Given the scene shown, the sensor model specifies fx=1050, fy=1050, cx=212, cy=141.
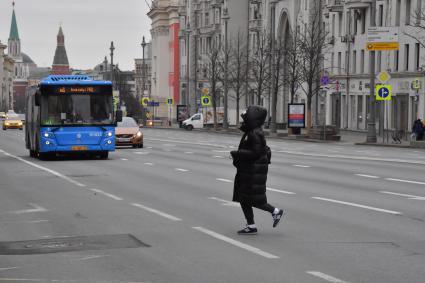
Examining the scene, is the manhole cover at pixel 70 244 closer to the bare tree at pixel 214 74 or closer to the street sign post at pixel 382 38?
the street sign post at pixel 382 38

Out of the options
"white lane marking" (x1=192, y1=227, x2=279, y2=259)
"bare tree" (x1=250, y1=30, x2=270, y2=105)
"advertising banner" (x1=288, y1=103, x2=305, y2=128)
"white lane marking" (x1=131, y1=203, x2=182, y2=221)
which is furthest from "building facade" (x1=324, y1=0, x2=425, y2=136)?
"white lane marking" (x1=192, y1=227, x2=279, y2=259)

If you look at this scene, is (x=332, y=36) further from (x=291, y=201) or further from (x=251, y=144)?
(x=251, y=144)

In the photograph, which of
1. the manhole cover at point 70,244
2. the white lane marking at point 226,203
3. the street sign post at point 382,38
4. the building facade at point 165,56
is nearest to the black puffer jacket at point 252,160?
the manhole cover at point 70,244

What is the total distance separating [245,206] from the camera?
43.1 ft

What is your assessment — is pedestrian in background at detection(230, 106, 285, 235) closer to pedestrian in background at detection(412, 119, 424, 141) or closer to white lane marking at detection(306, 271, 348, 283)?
white lane marking at detection(306, 271, 348, 283)

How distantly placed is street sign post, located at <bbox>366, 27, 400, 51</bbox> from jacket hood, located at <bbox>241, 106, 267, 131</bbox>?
41.1m

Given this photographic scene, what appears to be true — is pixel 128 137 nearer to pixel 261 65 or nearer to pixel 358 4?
pixel 358 4

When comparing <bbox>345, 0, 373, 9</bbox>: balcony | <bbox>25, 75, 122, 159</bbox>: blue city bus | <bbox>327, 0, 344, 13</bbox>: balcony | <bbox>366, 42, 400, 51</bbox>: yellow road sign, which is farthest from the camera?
<bbox>327, 0, 344, 13</bbox>: balcony

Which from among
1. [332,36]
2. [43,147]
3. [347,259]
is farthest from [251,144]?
[332,36]

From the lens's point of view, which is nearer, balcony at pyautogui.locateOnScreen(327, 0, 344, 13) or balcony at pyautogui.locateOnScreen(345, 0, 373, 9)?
balcony at pyautogui.locateOnScreen(345, 0, 373, 9)

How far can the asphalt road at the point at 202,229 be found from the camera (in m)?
10.1

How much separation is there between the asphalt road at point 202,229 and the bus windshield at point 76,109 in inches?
315

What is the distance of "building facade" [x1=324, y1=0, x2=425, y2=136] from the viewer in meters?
65.8

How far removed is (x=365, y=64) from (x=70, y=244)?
64679mm
